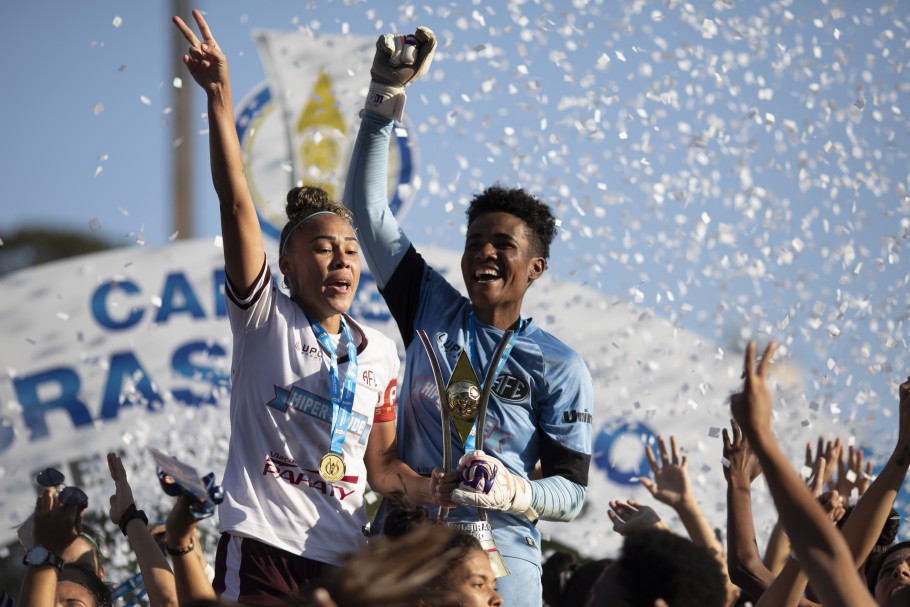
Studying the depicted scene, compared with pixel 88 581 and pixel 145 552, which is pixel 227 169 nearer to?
pixel 145 552

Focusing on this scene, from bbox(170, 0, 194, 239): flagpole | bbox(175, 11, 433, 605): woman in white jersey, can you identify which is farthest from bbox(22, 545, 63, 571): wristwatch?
bbox(170, 0, 194, 239): flagpole

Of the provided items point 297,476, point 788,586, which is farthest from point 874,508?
point 297,476

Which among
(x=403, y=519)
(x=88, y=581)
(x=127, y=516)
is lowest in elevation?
(x=88, y=581)

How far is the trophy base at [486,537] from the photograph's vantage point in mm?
3551

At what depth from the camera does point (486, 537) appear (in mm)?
3635

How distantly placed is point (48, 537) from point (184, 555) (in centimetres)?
54

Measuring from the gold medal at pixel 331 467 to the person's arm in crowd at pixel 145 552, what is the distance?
50cm

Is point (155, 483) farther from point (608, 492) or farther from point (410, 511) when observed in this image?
point (410, 511)

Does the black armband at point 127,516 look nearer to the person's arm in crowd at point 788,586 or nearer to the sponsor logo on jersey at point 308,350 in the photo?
the sponsor logo on jersey at point 308,350

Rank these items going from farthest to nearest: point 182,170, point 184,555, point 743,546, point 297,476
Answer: point 182,170
point 743,546
point 297,476
point 184,555

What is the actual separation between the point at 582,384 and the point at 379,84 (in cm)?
122

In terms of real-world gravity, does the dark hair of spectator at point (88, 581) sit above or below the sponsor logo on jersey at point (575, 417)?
below

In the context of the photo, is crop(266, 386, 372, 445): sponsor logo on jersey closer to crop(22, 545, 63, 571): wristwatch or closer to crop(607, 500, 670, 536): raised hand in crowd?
crop(22, 545, 63, 571): wristwatch

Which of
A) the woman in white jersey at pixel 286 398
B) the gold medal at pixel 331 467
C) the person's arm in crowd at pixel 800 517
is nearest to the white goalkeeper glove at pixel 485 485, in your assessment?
the woman in white jersey at pixel 286 398
